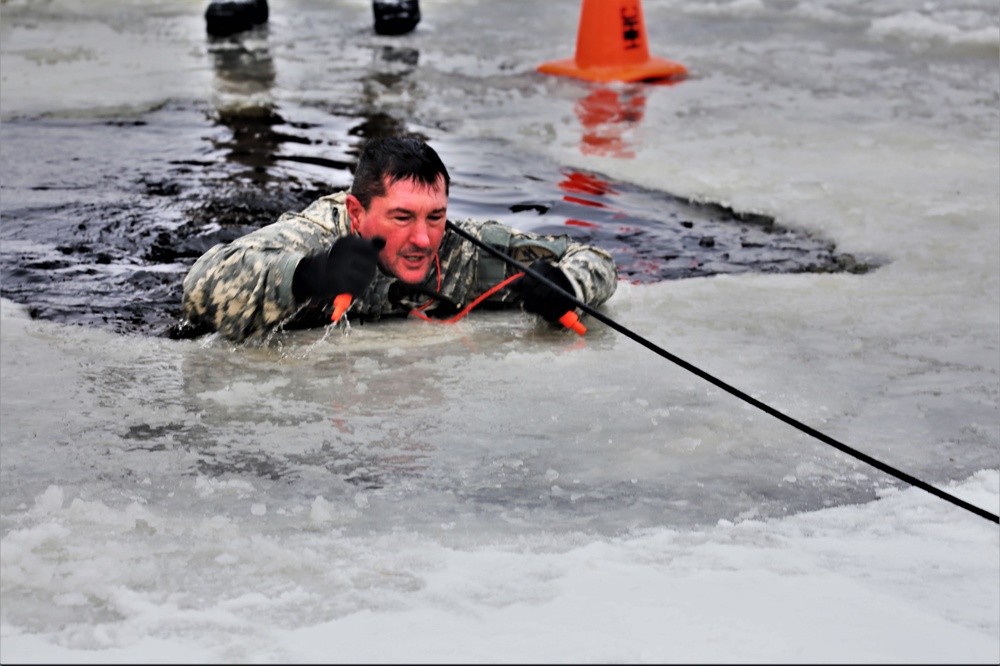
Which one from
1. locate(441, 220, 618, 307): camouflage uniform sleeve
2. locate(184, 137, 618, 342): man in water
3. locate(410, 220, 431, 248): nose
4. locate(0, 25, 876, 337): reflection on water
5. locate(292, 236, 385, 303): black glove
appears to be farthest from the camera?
locate(0, 25, 876, 337): reflection on water

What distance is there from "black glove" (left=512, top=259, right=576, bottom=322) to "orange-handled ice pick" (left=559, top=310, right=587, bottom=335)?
23 millimetres

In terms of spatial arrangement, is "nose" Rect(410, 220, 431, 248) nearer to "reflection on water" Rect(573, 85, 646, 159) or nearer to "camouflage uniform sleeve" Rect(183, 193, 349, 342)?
"camouflage uniform sleeve" Rect(183, 193, 349, 342)

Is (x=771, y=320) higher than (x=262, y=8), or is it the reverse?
(x=262, y=8)

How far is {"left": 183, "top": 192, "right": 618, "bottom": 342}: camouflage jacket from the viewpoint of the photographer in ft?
12.0

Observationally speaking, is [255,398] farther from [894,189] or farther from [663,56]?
[663,56]

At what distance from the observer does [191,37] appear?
988 centimetres

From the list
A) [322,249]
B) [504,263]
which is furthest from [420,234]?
[504,263]

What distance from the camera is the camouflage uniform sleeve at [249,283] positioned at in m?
3.63

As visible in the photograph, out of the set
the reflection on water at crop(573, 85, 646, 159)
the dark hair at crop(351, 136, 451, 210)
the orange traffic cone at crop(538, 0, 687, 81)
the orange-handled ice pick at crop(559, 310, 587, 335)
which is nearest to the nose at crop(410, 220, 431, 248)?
the dark hair at crop(351, 136, 451, 210)

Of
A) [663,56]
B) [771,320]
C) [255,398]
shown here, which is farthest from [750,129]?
[255,398]

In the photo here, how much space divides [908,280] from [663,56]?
4.70 metres

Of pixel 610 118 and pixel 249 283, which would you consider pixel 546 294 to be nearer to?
pixel 249 283

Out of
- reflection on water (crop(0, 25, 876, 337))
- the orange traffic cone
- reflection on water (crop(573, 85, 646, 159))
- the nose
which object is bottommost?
reflection on water (crop(0, 25, 876, 337))

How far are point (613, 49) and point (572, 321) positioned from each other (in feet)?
15.9
